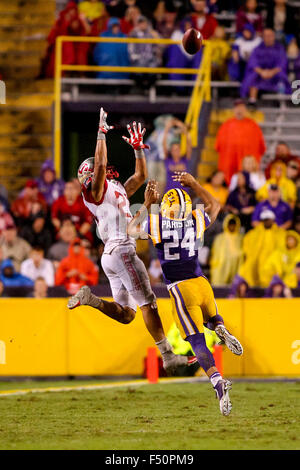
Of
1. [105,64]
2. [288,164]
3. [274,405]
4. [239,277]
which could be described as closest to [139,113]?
[105,64]

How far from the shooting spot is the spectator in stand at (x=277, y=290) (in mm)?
16031

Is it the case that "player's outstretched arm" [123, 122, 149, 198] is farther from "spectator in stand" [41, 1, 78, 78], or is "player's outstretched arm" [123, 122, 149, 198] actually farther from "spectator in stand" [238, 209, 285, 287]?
→ "spectator in stand" [41, 1, 78, 78]

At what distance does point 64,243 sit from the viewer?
1623cm

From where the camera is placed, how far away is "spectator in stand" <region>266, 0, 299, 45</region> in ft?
67.1

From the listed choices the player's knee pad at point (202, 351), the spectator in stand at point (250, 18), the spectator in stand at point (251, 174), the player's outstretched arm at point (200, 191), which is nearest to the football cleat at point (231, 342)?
Answer: the player's knee pad at point (202, 351)

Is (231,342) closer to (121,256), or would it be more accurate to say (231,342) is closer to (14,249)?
(121,256)

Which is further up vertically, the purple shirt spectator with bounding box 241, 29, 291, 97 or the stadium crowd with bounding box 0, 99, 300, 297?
the purple shirt spectator with bounding box 241, 29, 291, 97

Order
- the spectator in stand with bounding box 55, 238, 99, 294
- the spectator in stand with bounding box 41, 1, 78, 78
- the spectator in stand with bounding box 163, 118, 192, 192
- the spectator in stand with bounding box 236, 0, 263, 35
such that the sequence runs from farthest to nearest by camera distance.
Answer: the spectator in stand with bounding box 236, 0, 263, 35 → the spectator in stand with bounding box 41, 1, 78, 78 → the spectator in stand with bounding box 163, 118, 192, 192 → the spectator in stand with bounding box 55, 238, 99, 294

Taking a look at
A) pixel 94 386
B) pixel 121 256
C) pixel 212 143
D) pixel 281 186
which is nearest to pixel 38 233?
pixel 94 386

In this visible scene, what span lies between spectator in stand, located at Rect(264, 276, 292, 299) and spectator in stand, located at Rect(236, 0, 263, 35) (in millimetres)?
5688

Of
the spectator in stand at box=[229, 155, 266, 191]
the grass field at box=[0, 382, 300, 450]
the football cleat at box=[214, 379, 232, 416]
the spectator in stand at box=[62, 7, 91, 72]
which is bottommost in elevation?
the grass field at box=[0, 382, 300, 450]

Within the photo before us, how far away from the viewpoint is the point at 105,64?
1931 cm

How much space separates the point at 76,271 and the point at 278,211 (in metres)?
3.23

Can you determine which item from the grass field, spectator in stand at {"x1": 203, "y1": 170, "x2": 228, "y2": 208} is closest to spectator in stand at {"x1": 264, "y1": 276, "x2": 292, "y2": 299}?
the grass field
